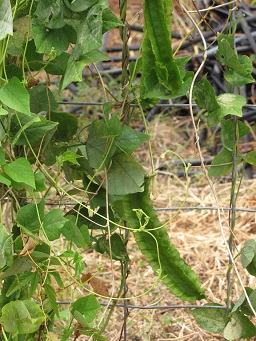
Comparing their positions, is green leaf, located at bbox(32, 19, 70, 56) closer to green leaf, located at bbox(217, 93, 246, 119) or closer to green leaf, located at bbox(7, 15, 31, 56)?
green leaf, located at bbox(7, 15, 31, 56)

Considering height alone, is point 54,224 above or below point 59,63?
below

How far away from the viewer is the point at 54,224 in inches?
39.0

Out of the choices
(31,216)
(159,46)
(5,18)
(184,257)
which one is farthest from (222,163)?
(184,257)

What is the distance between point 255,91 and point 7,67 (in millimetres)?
2027

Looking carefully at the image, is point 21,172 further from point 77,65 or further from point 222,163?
point 222,163

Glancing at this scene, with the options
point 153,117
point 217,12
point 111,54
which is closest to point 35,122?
point 217,12

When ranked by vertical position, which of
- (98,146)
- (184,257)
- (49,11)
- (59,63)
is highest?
(49,11)

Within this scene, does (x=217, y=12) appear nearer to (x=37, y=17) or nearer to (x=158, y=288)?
(x=158, y=288)

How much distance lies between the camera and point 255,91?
2.92 m

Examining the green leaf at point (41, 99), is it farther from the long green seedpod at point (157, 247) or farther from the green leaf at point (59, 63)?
the long green seedpod at point (157, 247)

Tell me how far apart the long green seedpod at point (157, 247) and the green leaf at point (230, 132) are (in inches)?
7.0

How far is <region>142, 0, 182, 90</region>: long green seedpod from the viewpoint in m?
1.00

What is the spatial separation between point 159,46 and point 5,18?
27 centimetres

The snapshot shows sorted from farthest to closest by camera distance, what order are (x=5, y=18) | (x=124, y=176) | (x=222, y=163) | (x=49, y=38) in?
(x=222, y=163), (x=124, y=176), (x=49, y=38), (x=5, y=18)
